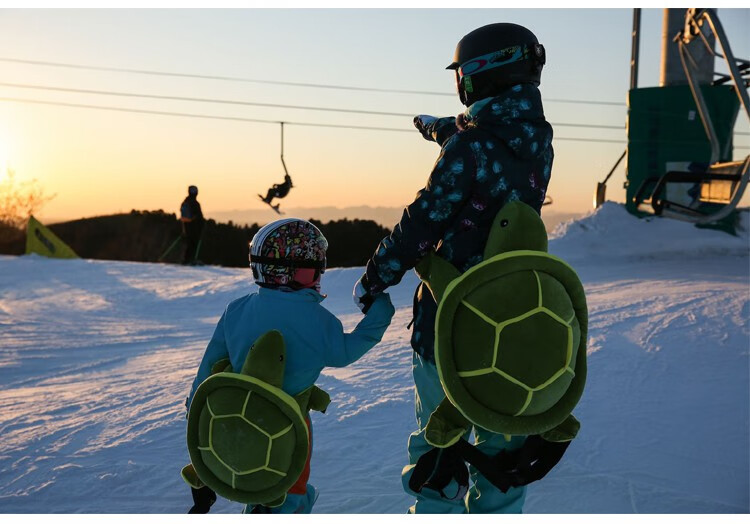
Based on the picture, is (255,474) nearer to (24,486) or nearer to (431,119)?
(431,119)

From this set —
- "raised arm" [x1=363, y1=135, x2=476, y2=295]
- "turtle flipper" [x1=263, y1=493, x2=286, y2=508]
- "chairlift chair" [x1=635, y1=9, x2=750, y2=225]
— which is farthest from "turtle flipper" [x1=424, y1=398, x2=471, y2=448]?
"chairlift chair" [x1=635, y1=9, x2=750, y2=225]

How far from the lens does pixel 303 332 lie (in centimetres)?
242

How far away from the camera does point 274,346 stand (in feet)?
7.63

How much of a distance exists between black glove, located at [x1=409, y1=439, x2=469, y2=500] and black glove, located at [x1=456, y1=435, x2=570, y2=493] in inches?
1.4

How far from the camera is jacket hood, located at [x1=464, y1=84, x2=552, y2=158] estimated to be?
7.30ft

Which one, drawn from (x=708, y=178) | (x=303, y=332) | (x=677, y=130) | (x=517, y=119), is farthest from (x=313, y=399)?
(x=677, y=130)

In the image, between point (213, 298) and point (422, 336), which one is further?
point (213, 298)

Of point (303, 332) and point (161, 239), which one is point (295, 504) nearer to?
point (303, 332)

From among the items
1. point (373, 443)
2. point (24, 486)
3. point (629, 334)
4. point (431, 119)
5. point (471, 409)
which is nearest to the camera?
point (471, 409)

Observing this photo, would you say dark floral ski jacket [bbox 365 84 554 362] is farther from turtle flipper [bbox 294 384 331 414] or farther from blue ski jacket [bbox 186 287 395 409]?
turtle flipper [bbox 294 384 331 414]

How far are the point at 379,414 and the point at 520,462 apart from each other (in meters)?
2.05

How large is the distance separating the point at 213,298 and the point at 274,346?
7.73 metres

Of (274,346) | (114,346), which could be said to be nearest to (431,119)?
(274,346)

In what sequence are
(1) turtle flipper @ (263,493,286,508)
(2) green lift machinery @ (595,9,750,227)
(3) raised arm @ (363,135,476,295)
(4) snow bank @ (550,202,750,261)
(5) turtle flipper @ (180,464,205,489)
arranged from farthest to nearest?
(2) green lift machinery @ (595,9,750,227), (4) snow bank @ (550,202,750,261), (5) turtle flipper @ (180,464,205,489), (1) turtle flipper @ (263,493,286,508), (3) raised arm @ (363,135,476,295)
